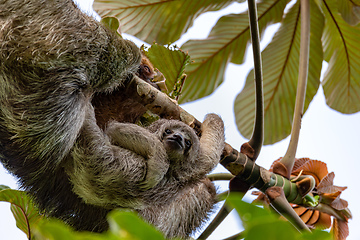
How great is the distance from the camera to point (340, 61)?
405 cm

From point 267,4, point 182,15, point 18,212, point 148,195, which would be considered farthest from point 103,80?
point 267,4

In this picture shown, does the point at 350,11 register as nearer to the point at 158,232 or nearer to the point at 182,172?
the point at 182,172

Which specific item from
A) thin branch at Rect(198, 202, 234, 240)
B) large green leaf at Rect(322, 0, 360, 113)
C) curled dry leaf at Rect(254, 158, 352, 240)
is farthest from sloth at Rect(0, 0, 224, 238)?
large green leaf at Rect(322, 0, 360, 113)

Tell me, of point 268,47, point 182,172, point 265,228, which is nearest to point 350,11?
point 268,47

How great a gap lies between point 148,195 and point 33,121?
74 cm

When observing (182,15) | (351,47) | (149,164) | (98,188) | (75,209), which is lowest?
(75,209)

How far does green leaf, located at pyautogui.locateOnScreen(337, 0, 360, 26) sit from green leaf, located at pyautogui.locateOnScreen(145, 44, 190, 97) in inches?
68.3

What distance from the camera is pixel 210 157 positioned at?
8.09 feet

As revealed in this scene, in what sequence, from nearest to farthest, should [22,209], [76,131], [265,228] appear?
1. [265,228]
2. [76,131]
3. [22,209]

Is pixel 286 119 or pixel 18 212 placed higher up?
pixel 286 119

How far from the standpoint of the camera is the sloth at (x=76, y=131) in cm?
197

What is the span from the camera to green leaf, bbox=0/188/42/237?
2.54 metres

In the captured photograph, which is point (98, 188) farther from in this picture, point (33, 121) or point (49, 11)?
point (49, 11)

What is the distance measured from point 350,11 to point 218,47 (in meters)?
1.21
